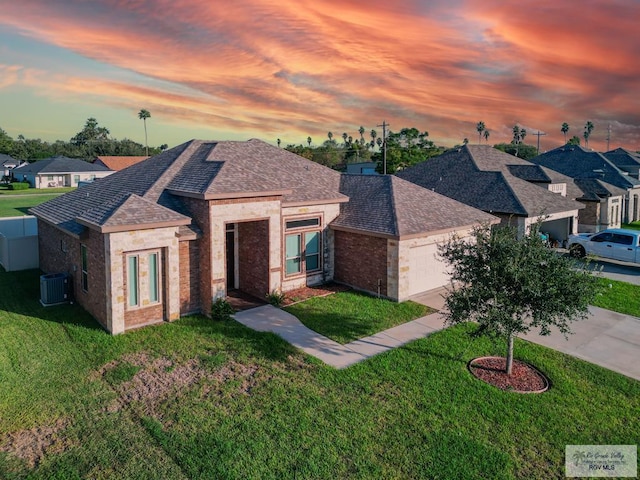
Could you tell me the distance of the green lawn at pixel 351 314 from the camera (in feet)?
47.9

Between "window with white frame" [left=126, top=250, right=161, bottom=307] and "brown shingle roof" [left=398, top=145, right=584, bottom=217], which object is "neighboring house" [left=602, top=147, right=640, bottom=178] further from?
"window with white frame" [left=126, top=250, right=161, bottom=307]

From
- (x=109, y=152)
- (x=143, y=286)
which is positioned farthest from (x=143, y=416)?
(x=109, y=152)

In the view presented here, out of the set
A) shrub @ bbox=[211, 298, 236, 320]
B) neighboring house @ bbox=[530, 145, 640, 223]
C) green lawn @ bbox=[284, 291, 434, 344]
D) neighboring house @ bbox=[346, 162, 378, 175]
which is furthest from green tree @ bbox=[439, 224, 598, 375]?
neighboring house @ bbox=[346, 162, 378, 175]

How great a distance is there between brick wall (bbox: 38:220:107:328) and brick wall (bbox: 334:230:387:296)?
9.20 metres

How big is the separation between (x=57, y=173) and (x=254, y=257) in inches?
2594

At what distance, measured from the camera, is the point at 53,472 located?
8047mm

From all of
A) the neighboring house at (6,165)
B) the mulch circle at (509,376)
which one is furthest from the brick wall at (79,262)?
the neighboring house at (6,165)

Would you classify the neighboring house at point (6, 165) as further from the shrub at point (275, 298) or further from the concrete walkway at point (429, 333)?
the concrete walkway at point (429, 333)

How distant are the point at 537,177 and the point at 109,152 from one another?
334 ft

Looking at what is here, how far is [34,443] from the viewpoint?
29.0 ft

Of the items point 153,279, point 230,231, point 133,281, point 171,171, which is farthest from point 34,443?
point 171,171

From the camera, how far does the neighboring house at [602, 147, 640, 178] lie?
56641 mm

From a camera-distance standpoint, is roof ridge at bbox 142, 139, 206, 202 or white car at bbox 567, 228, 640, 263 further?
white car at bbox 567, 228, 640, 263

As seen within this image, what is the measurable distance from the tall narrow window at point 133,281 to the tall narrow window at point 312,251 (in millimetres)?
6943
